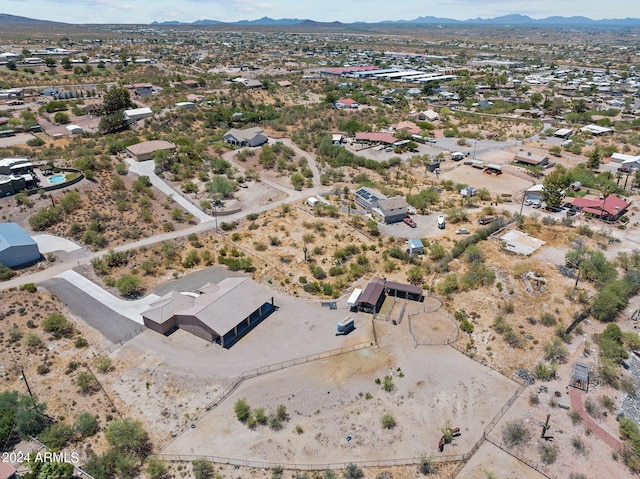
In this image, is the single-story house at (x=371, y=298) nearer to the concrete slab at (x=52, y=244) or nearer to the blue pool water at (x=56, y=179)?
the concrete slab at (x=52, y=244)

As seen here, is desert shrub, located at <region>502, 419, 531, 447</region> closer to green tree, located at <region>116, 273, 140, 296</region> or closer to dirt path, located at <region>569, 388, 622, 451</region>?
dirt path, located at <region>569, 388, 622, 451</region>

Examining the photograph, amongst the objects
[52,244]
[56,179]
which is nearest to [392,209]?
[52,244]

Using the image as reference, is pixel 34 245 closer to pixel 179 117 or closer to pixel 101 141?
pixel 101 141

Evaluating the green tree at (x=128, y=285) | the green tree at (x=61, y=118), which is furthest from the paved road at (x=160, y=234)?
the green tree at (x=61, y=118)

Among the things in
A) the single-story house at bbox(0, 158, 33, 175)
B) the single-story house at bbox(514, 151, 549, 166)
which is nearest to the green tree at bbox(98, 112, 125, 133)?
the single-story house at bbox(0, 158, 33, 175)

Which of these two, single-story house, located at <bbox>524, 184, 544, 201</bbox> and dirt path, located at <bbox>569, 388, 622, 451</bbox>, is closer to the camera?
dirt path, located at <bbox>569, 388, 622, 451</bbox>

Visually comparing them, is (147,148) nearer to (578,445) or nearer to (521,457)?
(521,457)
